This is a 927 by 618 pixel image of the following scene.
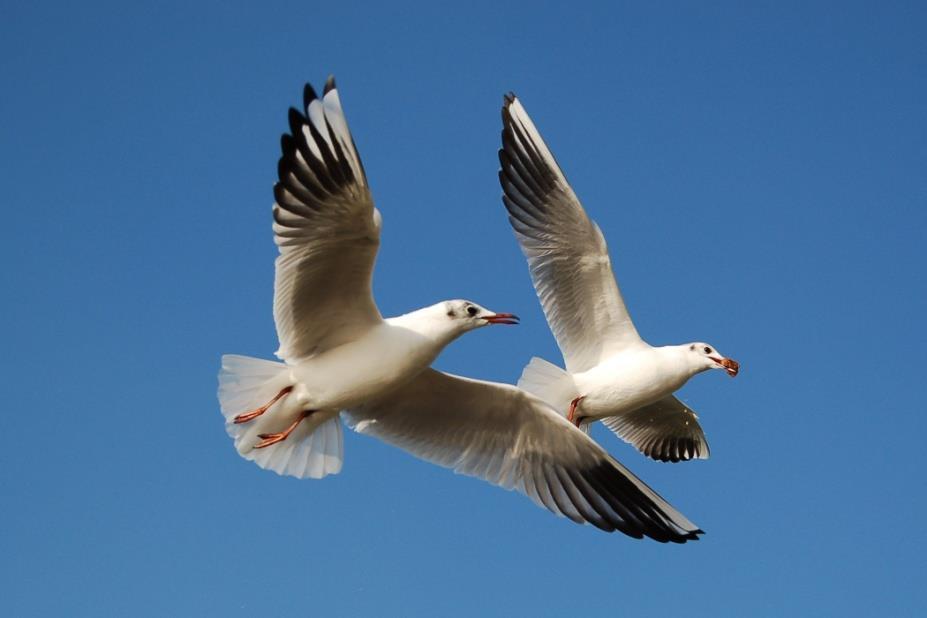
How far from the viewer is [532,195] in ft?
35.2

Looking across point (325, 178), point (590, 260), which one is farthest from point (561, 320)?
point (325, 178)

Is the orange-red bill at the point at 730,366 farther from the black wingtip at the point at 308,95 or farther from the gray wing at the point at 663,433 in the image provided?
the black wingtip at the point at 308,95

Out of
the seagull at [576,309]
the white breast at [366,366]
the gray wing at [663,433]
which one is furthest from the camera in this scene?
the gray wing at [663,433]

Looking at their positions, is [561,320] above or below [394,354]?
above

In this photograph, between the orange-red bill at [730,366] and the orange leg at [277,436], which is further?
the orange-red bill at [730,366]

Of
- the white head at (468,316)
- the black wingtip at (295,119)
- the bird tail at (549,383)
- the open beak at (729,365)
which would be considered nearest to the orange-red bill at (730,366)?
the open beak at (729,365)

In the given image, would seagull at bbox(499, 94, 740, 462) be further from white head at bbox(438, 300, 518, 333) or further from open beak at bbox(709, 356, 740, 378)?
white head at bbox(438, 300, 518, 333)

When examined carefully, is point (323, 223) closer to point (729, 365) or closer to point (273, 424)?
point (273, 424)

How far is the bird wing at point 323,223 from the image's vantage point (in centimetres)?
710

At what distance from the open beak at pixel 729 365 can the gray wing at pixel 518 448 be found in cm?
265

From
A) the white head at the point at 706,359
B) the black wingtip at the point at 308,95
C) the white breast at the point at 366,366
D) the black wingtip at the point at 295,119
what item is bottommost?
the white breast at the point at 366,366

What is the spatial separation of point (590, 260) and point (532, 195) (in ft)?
2.68

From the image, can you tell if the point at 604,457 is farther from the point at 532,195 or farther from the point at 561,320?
the point at 532,195

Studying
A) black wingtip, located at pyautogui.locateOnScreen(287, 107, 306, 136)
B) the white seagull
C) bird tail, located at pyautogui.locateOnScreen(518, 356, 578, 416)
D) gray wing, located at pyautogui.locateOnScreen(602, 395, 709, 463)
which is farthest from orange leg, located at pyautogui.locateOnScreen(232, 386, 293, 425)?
gray wing, located at pyautogui.locateOnScreen(602, 395, 709, 463)
